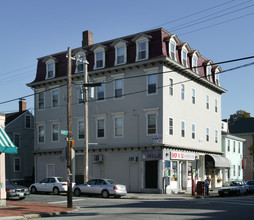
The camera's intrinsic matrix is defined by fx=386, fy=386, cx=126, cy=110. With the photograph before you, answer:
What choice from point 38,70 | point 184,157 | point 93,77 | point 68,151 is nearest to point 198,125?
point 184,157

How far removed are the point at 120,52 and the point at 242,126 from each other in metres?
37.9

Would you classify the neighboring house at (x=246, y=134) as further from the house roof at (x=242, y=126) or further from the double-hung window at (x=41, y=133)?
the double-hung window at (x=41, y=133)

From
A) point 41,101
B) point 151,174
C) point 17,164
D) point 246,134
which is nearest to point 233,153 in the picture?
point 246,134

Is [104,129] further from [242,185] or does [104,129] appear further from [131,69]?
[242,185]

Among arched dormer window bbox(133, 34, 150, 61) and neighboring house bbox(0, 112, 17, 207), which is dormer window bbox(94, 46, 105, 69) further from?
neighboring house bbox(0, 112, 17, 207)

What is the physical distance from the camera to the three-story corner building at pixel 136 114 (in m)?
32.3

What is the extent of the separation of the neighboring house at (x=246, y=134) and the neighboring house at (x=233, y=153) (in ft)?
23.5

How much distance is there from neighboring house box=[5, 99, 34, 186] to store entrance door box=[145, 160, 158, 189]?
1748 centimetres

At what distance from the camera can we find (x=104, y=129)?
3509 cm

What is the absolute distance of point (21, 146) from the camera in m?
45.9

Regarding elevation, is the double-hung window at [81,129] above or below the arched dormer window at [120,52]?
below

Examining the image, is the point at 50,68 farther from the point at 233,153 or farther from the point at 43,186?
the point at 233,153

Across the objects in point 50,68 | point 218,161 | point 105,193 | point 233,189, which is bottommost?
point 233,189

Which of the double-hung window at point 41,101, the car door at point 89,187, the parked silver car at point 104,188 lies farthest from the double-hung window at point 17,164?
the car door at point 89,187
